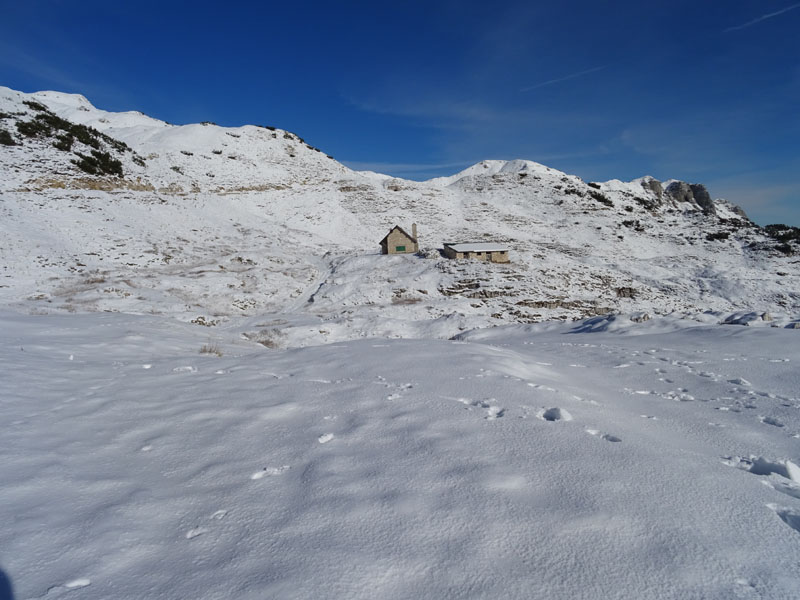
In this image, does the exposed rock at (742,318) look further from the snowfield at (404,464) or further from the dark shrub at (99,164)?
the dark shrub at (99,164)

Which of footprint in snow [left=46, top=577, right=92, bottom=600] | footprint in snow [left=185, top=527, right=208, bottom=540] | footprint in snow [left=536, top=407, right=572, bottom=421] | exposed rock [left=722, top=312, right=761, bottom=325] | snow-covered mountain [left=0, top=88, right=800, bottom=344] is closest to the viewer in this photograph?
footprint in snow [left=46, top=577, right=92, bottom=600]

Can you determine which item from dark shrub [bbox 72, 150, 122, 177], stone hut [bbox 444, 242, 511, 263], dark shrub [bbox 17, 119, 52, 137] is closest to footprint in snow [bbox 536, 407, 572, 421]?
stone hut [bbox 444, 242, 511, 263]

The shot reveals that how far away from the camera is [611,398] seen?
242 inches

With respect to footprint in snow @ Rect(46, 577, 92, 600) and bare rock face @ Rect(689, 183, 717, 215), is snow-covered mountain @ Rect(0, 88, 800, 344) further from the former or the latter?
bare rock face @ Rect(689, 183, 717, 215)

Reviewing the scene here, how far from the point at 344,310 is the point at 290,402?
19.8 metres

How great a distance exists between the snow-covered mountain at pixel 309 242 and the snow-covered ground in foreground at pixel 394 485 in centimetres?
1264

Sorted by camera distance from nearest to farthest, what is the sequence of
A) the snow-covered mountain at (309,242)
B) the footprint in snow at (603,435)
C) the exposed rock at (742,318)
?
the footprint in snow at (603,435) → the exposed rock at (742,318) → the snow-covered mountain at (309,242)

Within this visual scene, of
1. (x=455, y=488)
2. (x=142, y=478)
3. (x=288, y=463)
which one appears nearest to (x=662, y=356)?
(x=455, y=488)

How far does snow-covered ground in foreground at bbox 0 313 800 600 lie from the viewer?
2.28m

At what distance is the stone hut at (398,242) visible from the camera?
37.7 metres

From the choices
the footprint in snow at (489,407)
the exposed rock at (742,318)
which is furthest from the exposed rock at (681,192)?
the footprint in snow at (489,407)

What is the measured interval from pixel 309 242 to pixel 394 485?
1667 inches

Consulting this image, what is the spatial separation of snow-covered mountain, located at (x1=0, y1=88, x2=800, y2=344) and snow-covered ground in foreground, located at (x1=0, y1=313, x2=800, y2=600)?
12638 mm

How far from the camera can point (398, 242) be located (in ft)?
125
